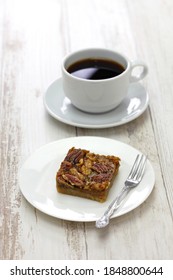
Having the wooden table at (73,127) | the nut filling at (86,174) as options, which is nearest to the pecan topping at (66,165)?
the nut filling at (86,174)

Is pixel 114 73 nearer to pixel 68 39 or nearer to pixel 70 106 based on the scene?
pixel 70 106

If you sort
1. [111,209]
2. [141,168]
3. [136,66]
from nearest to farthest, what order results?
[111,209] < [141,168] < [136,66]

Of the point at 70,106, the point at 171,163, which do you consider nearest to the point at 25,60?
the point at 70,106

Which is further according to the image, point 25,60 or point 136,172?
point 25,60

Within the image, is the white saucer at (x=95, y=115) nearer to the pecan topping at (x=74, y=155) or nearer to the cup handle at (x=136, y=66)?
the cup handle at (x=136, y=66)

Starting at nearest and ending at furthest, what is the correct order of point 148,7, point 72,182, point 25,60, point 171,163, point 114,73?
point 72,182 < point 171,163 < point 114,73 < point 25,60 < point 148,7

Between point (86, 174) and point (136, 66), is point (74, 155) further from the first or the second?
point (136, 66)

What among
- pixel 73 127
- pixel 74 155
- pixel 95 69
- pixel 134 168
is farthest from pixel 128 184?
pixel 95 69
